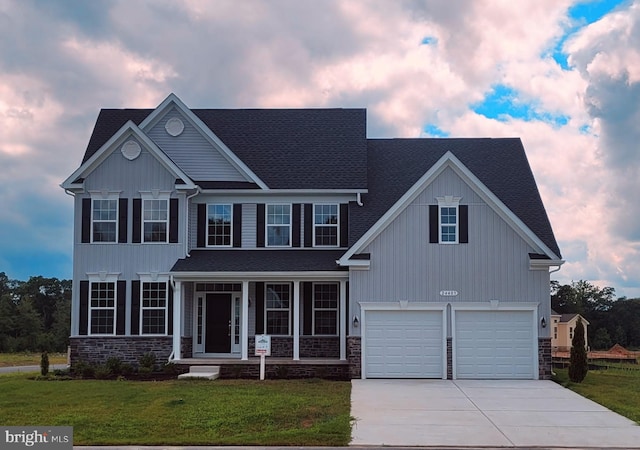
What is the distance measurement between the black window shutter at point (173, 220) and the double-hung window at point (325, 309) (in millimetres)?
4890

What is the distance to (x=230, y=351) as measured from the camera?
26.3 metres

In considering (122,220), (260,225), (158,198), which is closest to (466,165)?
(260,225)

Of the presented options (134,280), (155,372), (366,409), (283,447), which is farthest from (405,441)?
(134,280)

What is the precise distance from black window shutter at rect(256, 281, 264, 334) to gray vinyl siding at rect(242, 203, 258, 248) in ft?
4.60

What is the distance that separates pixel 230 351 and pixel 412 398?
360 inches

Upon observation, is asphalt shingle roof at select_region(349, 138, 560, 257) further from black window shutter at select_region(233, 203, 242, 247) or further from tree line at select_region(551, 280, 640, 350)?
tree line at select_region(551, 280, 640, 350)

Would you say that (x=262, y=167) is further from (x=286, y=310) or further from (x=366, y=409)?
(x=366, y=409)

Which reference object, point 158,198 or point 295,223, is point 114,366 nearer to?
point 158,198

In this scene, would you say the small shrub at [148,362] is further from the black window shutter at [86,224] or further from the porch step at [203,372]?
the black window shutter at [86,224]

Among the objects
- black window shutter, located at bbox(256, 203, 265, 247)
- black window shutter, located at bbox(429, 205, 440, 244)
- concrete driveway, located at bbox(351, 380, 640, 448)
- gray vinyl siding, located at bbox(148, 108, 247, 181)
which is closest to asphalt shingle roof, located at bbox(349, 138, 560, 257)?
black window shutter, located at bbox(429, 205, 440, 244)

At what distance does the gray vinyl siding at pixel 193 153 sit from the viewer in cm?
2678

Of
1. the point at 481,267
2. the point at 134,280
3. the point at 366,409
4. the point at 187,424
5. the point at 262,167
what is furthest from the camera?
the point at 262,167

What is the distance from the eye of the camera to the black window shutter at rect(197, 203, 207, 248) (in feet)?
87.1

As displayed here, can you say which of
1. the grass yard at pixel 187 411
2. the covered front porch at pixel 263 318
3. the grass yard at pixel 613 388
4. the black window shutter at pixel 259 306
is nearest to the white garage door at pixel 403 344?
the grass yard at pixel 187 411
